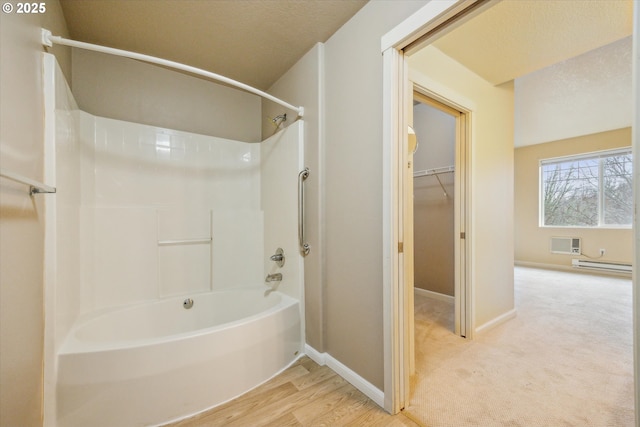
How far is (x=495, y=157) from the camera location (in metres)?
2.37

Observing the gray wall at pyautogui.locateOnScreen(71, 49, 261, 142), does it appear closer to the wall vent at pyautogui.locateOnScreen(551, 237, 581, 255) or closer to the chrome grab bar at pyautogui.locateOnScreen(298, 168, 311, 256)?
the chrome grab bar at pyautogui.locateOnScreen(298, 168, 311, 256)

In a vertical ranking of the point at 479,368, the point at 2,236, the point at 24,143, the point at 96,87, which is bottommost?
the point at 479,368

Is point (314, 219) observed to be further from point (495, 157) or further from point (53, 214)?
point (495, 157)

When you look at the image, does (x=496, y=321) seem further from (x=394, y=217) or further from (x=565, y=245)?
(x=565, y=245)

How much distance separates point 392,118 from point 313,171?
721 mm

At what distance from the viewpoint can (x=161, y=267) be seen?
6.82ft

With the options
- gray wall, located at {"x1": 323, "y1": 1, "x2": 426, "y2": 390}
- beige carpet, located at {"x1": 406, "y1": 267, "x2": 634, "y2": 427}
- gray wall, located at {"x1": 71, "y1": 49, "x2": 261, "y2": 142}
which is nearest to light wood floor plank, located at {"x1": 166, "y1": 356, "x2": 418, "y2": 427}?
gray wall, located at {"x1": 323, "y1": 1, "x2": 426, "y2": 390}

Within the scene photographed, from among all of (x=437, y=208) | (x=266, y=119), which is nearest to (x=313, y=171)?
(x=266, y=119)

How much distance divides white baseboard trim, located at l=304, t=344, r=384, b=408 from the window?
17.8 feet

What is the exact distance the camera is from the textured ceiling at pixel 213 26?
150 cm

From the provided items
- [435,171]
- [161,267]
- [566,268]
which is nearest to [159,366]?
[161,267]

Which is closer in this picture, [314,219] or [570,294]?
[314,219]

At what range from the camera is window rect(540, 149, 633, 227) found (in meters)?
4.11

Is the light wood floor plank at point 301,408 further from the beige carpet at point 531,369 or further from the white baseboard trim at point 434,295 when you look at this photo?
the white baseboard trim at point 434,295
